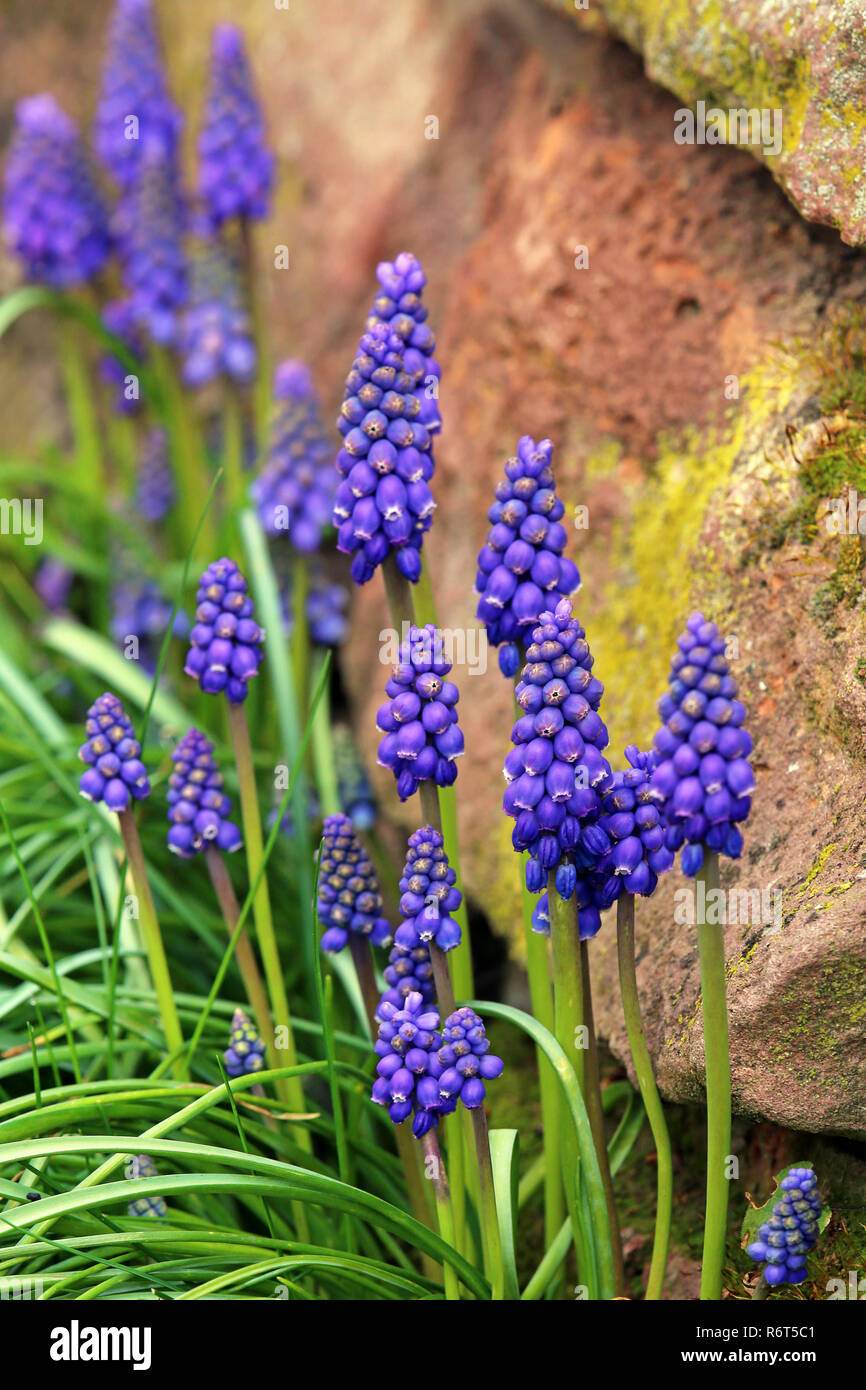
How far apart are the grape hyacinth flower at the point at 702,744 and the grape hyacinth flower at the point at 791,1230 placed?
39.8 inches

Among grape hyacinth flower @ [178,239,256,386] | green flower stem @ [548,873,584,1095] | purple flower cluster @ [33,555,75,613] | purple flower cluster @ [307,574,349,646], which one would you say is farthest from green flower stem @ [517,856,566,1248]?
purple flower cluster @ [33,555,75,613]

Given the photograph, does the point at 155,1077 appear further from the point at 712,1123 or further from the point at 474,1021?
the point at 712,1123

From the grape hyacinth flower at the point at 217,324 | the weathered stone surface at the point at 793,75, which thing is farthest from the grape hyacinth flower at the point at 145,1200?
the grape hyacinth flower at the point at 217,324

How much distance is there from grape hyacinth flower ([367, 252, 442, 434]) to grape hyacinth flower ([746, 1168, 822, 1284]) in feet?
7.37

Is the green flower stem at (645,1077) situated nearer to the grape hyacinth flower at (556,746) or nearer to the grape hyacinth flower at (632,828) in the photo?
the grape hyacinth flower at (632,828)

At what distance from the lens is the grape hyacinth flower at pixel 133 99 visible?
704 centimetres

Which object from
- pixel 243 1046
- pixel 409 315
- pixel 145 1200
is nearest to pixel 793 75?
pixel 409 315

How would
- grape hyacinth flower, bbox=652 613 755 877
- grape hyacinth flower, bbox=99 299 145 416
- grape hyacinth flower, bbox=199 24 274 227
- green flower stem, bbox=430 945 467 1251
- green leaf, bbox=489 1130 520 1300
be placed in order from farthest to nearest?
grape hyacinth flower, bbox=99 299 145 416
grape hyacinth flower, bbox=199 24 274 227
green flower stem, bbox=430 945 467 1251
green leaf, bbox=489 1130 520 1300
grape hyacinth flower, bbox=652 613 755 877

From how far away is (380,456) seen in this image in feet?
11.6

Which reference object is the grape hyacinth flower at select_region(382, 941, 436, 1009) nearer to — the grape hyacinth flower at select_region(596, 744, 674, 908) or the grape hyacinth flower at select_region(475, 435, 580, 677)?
the grape hyacinth flower at select_region(596, 744, 674, 908)

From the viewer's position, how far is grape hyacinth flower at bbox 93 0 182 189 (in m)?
7.04

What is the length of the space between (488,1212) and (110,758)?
1.67m

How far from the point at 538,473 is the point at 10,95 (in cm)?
746
